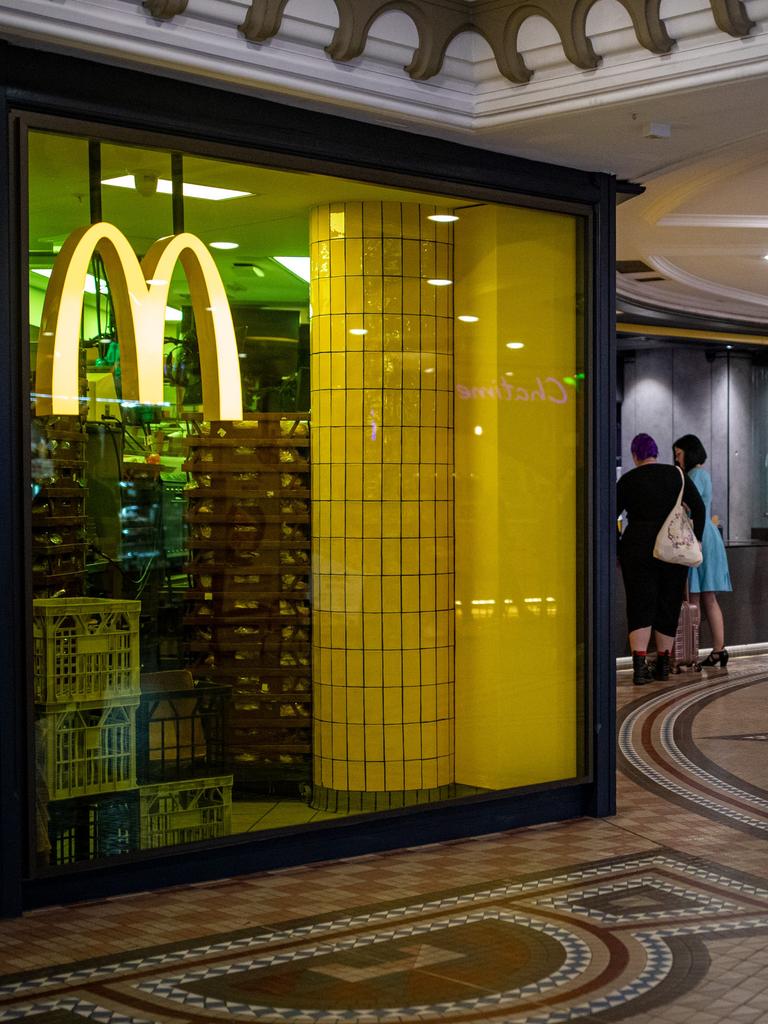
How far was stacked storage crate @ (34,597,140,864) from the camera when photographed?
4.63 meters

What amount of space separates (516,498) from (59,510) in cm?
207

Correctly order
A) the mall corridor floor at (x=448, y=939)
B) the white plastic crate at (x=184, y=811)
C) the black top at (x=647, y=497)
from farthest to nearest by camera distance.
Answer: the black top at (x=647, y=497) → the white plastic crate at (x=184, y=811) → the mall corridor floor at (x=448, y=939)

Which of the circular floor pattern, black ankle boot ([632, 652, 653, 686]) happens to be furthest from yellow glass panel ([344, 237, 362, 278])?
black ankle boot ([632, 652, 653, 686])

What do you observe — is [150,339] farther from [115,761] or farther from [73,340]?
[115,761]

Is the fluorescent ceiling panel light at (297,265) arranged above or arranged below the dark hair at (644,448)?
above

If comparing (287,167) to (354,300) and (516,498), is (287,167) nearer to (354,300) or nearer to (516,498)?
(354,300)

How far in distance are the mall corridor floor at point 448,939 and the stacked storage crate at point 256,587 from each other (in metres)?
0.53

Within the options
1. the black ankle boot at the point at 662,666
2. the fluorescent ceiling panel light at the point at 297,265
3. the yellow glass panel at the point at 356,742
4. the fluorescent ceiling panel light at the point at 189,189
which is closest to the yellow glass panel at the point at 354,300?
the fluorescent ceiling panel light at the point at 297,265

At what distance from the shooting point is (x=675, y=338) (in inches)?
529

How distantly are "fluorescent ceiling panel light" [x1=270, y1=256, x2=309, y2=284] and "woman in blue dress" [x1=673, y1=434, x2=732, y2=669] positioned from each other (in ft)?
20.8

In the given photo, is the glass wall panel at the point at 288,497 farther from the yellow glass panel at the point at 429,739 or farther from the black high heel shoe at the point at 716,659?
the black high heel shoe at the point at 716,659

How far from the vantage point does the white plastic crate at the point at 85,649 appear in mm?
4672

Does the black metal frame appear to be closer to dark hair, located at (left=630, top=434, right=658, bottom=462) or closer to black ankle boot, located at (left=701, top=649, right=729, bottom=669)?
dark hair, located at (left=630, top=434, right=658, bottom=462)

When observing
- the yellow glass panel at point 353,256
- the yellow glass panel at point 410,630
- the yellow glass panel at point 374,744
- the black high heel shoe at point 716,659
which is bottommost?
the black high heel shoe at point 716,659
